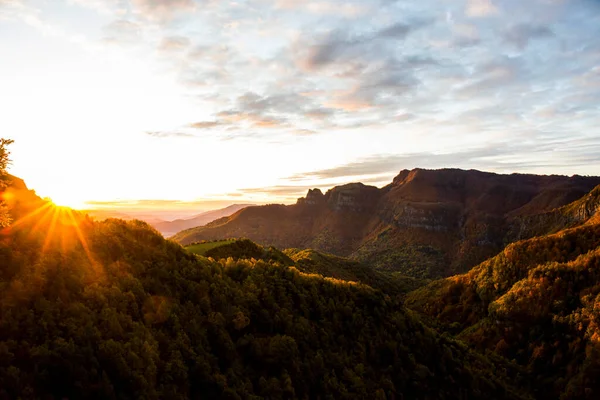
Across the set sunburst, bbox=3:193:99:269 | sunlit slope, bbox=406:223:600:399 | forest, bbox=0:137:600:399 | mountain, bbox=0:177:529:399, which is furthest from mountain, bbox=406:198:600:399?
sunburst, bbox=3:193:99:269

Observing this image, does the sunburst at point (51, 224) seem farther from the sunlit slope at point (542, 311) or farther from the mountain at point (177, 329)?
the sunlit slope at point (542, 311)

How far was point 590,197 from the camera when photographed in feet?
305

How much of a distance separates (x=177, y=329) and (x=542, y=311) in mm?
44826

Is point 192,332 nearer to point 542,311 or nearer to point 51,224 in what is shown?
point 51,224

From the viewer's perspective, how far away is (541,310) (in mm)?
40719

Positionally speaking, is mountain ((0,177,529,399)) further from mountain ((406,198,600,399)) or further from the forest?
mountain ((406,198,600,399))

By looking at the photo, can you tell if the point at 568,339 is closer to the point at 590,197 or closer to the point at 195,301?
the point at 195,301

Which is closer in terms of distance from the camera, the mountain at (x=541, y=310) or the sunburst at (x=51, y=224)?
the sunburst at (x=51, y=224)

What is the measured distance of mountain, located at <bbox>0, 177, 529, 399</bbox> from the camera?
1088 cm

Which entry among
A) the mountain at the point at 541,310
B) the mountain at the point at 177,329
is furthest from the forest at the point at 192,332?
the mountain at the point at 541,310

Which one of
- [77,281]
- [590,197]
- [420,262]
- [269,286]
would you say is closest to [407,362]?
[269,286]

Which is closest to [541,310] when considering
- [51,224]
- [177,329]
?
[177,329]

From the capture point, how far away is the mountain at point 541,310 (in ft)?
109

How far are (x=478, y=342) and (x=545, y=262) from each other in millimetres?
19025
